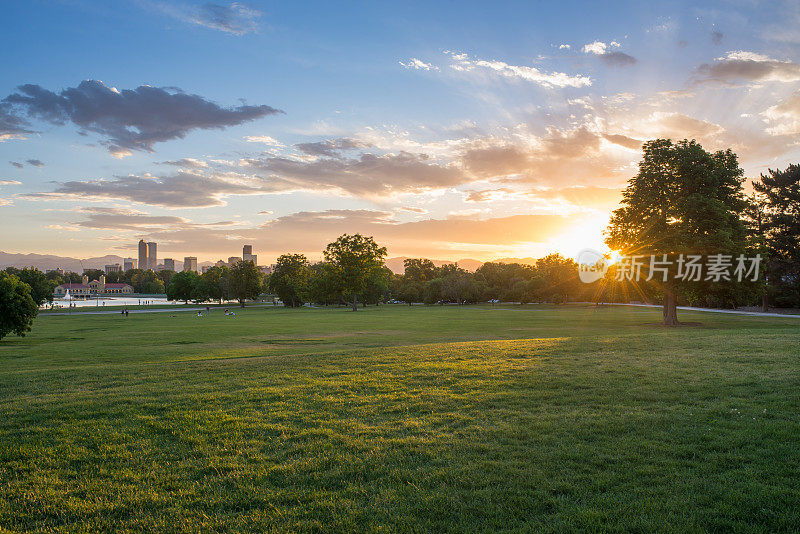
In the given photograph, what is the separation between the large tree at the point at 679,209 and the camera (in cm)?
3075

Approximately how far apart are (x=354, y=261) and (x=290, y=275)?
33.8 metres

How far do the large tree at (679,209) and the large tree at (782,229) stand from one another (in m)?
24.4

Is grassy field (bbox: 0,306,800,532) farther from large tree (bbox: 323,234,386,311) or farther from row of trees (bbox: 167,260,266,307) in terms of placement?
row of trees (bbox: 167,260,266,307)

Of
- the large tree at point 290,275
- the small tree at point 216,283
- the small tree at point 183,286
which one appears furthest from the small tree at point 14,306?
the small tree at point 183,286

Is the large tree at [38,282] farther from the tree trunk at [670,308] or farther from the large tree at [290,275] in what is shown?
the tree trunk at [670,308]

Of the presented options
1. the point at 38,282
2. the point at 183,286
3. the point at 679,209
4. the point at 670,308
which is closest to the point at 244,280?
the point at 183,286

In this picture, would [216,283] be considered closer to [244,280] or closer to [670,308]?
[244,280]

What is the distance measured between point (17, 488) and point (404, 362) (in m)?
9.51

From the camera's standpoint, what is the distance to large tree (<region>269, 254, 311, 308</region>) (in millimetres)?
102562

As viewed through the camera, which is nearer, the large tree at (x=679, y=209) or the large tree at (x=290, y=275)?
the large tree at (x=679, y=209)

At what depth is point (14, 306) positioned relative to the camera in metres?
25.8

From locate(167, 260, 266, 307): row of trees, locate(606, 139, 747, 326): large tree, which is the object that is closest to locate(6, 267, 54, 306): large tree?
locate(167, 260, 266, 307): row of trees

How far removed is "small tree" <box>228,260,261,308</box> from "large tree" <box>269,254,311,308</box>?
4250 mm

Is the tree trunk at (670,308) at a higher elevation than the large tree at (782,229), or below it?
below
